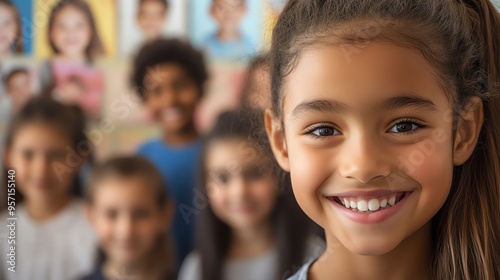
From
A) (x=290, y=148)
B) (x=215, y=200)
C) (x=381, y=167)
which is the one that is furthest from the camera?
(x=215, y=200)

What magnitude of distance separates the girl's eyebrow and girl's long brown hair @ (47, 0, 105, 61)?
43.8 inches

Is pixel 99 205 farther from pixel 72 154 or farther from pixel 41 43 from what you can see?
pixel 41 43

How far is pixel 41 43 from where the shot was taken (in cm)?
192

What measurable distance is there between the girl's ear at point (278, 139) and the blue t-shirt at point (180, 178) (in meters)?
0.81

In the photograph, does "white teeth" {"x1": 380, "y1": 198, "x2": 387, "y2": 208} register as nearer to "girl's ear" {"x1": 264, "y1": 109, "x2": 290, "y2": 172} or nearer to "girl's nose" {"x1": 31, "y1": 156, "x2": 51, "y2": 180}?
"girl's ear" {"x1": 264, "y1": 109, "x2": 290, "y2": 172}

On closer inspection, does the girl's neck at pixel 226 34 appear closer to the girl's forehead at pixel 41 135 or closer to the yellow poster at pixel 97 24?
the yellow poster at pixel 97 24

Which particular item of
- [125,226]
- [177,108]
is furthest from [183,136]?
[125,226]

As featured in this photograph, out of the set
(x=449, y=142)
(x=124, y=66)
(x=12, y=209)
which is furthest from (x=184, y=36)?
(x=449, y=142)

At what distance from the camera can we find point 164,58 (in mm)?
1915

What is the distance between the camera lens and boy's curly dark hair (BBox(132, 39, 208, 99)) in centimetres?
191

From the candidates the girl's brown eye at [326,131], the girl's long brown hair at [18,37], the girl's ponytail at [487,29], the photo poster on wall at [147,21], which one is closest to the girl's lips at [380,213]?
the girl's brown eye at [326,131]

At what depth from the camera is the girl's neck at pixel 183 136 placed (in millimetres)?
1930

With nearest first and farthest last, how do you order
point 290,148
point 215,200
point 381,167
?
1. point 381,167
2. point 290,148
3. point 215,200

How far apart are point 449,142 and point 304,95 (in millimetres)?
223
